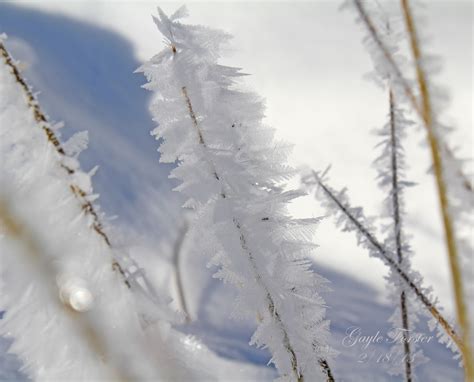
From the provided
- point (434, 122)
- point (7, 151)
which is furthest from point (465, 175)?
point (7, 151)

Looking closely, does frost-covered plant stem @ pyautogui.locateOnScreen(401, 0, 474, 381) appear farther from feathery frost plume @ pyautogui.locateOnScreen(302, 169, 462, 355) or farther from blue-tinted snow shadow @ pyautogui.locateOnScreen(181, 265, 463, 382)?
blue-tinted snow shadow @ pyautogui.locateOnScreen(181, 265, 463, 382)

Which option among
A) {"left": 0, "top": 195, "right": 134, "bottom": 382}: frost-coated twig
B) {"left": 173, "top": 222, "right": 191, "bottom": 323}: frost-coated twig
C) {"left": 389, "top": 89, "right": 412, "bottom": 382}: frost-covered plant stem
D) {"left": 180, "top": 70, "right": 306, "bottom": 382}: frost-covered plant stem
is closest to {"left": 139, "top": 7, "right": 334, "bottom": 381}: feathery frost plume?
{"left": 180, "top": 70, "right": 306, "bottom": 382}: frost-covered plant stem

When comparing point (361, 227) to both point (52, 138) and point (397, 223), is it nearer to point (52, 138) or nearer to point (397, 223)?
point (397, 223)

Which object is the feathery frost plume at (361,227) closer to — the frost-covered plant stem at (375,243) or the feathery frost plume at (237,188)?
the frost-covered plant stem at (375,243)

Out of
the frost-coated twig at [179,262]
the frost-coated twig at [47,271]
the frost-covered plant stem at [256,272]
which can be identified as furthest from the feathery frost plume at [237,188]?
the frost-coated twig at [179,262]

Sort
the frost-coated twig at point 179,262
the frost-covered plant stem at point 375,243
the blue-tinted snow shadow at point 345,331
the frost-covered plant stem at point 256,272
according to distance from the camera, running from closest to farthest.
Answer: the frost-covered plant stem at point 256,272 < the frost-covered plant stem at point 375,243 < the blue-tinted snow shadow at point 345,331 < the frost-coated twig at point 179,262

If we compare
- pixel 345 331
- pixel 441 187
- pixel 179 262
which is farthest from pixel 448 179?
pixel 179 262

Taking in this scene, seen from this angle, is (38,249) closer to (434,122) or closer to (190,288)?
(434,122)
